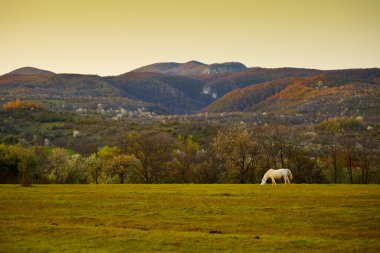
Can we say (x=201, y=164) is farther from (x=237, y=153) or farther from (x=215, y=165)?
(x=237, y=153)

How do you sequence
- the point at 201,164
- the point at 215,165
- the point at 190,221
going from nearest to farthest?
the point at 190,221 < the point at 215,165 < the point at 201,164

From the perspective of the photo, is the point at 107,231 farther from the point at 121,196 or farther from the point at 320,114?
the point at 320,114

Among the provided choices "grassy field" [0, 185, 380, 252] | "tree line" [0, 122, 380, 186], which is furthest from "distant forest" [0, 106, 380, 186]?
"grassy field" [0, 185, 380, 252]

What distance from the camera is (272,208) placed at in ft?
96.2

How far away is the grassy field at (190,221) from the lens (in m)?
19.8

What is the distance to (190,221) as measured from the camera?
25656 mm

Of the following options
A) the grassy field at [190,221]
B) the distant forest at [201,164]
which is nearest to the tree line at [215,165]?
the distant forest at [201,164]

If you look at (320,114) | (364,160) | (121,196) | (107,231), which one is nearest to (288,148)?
(364,160)

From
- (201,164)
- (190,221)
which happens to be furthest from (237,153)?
(190,221)

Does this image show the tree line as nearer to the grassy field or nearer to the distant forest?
the distant forest

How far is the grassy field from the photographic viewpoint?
64.8 feet

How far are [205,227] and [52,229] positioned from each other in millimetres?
6960

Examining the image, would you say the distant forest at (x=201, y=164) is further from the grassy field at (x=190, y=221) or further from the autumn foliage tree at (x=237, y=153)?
the grassy field at (x=190, y=221)

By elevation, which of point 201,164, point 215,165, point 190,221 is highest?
point 190,221
